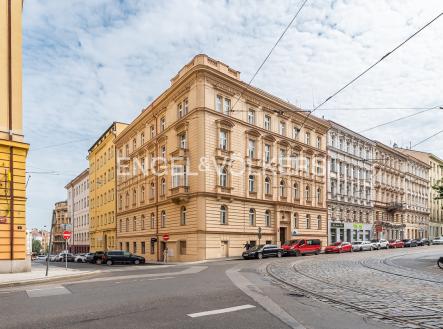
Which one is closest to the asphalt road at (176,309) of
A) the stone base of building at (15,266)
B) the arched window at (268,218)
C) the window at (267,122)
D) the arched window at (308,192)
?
the stone base of building at (15,266)

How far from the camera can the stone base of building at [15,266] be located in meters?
21.0

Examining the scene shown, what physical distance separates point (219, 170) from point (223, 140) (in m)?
2.94

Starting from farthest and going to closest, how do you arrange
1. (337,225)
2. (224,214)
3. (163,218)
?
(337,225)
(163,218)
(224,214)

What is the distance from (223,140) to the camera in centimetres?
3866

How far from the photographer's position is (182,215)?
38719mm

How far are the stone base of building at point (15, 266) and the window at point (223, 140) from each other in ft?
66.2

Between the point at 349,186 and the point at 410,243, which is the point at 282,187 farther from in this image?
the point at 410,243

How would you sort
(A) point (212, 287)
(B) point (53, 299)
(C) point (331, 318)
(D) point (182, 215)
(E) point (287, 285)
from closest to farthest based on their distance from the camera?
(C) point (331, 318), (B) point (53, 299), (A) point (212, 287), (E) point (287, 285), (D) point (182, 215)

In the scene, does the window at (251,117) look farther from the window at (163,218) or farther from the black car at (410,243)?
the black car at (410,243)

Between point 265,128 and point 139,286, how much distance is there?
31.0 m

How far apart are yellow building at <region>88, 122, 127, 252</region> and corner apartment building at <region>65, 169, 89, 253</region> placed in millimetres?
4485

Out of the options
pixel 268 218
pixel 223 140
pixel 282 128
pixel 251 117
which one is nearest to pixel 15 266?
pixel 223 140

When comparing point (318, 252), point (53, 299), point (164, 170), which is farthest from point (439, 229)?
point (53, 299)

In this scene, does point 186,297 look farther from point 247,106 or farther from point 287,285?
point 247,106
